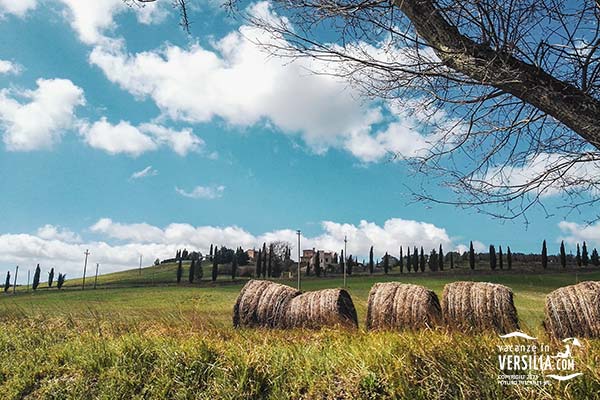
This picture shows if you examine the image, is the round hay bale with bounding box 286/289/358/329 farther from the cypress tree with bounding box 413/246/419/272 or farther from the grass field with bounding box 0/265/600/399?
the cypress tree with bounding box 413/246/419/272

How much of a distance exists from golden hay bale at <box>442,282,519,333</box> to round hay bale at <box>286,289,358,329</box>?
1.94m

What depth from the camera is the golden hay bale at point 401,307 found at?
8805 mm

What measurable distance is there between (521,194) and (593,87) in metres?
1.26

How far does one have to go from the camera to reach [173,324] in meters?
8.14

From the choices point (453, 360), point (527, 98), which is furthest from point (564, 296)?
point (527, 98)

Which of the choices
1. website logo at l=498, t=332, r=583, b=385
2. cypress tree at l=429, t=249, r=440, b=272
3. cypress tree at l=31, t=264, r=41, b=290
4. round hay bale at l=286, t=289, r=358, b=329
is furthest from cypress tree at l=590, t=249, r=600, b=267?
cypress tree at l=31, t=264, r=41, b=290

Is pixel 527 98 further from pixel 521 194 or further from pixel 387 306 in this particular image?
pixel 387 306

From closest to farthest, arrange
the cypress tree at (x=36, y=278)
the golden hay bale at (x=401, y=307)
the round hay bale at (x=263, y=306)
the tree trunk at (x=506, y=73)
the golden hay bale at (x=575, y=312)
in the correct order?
the tree trunk at (x=506, y=73), the golden hay bale at (x=575, y=312), the golden hay bale at (x=401, y=307), the round hay bale at (x=263, y=306), the cypress tree at (x=36, y=278)

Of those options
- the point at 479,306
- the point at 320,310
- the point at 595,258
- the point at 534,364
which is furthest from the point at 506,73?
the point at 595,258

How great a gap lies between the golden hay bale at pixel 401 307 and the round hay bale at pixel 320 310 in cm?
66

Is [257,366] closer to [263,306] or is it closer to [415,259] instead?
[263,306]

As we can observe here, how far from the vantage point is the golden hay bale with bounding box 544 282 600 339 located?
7621 mm

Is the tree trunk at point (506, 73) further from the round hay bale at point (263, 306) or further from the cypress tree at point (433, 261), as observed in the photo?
the cypress tree at point (433, 261)

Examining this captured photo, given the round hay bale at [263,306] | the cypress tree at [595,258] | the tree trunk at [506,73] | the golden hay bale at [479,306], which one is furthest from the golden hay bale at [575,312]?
the cypress tree at [595,258]
